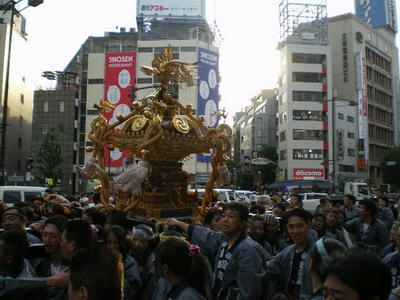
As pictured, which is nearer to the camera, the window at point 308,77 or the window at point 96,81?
the window at point 96,81

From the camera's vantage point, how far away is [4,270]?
9.76 feet

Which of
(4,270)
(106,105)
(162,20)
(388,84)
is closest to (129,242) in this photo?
(4,270)

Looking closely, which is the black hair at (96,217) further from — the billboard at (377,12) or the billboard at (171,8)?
the billboard at (377,12)

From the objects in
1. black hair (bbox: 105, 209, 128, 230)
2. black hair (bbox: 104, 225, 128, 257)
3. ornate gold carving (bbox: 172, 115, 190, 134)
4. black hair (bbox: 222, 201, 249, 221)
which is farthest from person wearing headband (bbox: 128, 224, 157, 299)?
ornate gold carving (bbox: 172, 115, 190, 134)

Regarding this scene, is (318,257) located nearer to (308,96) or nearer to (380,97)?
(308,96)

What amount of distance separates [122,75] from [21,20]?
1246cm

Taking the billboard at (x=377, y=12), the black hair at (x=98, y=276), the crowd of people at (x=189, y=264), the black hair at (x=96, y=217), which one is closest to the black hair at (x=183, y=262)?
the crowd of people at (x=189, y=264)

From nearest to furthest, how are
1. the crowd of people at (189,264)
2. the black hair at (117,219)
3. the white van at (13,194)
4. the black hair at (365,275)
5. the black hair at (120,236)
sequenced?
the black hair at (365,275), the crowd of people at (189,264), the black hair at (120,236), the black hair at (117,219), the white van at (13,194)

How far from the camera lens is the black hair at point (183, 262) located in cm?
272

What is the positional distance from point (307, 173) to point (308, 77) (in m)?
12.4

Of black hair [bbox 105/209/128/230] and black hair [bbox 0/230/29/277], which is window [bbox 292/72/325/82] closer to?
black hair [bbox 105/209/128/230]

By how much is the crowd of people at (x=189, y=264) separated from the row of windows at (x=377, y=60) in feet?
177

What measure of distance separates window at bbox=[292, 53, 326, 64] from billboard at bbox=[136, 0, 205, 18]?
12.9m

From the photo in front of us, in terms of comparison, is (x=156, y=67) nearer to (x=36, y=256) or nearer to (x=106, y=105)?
(x=106, y=105)
